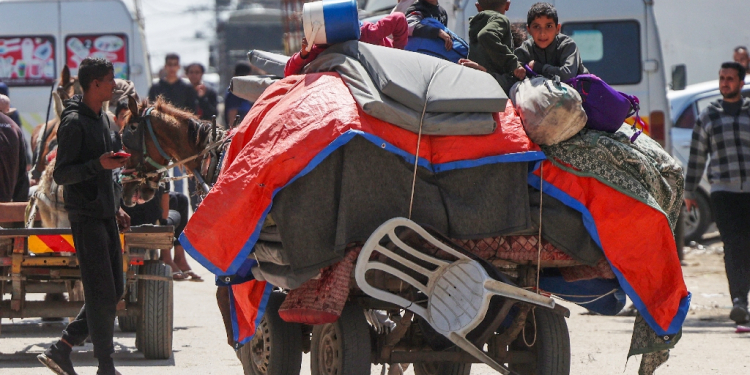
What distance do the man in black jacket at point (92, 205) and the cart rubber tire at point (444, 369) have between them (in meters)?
1.74

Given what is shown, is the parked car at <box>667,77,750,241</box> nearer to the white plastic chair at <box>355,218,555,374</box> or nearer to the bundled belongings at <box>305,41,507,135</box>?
the bundled belongings at <box>305,41,507,135</box>

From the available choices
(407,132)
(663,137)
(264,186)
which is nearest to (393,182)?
(407,132)

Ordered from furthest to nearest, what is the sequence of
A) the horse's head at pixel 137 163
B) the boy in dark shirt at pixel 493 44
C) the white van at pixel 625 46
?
the white van at pixel 625 46 < the horse's head at pixel 137 163 < the boy in dark shirt at pixel 493 44

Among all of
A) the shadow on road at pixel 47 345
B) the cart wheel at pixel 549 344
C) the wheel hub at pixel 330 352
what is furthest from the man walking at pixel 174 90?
the cart wheel at pixel 549 344

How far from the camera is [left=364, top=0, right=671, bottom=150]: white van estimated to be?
1130 centimetres

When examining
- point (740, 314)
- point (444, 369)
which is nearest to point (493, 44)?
point (444, 369)

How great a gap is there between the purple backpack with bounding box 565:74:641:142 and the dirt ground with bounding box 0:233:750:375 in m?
1.35

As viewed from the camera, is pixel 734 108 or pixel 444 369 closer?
pixel 444 369

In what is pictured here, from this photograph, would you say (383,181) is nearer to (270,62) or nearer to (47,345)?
(270,62)

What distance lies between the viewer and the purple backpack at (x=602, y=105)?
5.55 m

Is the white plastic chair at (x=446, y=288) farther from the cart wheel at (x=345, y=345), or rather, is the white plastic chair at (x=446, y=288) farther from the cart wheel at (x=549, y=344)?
the cart wheel at (x=549, y=344)

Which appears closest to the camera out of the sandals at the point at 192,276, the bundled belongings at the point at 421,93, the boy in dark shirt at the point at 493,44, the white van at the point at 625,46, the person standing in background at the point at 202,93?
the bundled belongings at the point at 421,93

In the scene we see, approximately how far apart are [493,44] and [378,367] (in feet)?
9.16

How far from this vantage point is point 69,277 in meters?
7.47
